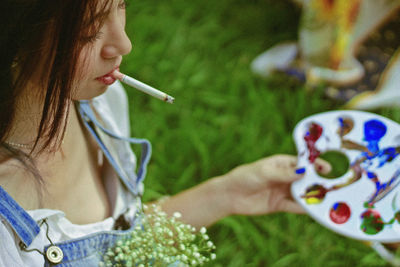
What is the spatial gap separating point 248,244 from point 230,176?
1.18 feet

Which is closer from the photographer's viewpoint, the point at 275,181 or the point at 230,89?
the point at 275,181

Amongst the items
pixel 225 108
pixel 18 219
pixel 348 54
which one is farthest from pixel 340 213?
pixel 348 54

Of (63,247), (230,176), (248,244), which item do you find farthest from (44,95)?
(248,244)

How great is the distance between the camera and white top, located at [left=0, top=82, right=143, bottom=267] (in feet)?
2.58

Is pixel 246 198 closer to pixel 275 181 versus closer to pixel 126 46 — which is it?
pixel 275 181

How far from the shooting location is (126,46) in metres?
0.76

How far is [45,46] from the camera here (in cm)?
70

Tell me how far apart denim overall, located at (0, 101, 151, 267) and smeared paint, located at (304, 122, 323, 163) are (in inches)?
14.2

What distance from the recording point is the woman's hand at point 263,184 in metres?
1.12

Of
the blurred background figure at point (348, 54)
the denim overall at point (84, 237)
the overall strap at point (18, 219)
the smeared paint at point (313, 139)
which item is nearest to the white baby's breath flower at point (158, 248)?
the denim overall at point (84, 237)

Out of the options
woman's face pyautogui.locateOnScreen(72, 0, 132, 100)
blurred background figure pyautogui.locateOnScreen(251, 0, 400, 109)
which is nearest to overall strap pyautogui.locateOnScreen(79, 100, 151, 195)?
woman's face pyautogui.locateOnScreen(72, 0, 132, 100)

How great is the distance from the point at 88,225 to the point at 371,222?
21.7 inches

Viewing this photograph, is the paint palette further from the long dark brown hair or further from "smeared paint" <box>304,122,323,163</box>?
the long dark brown hair

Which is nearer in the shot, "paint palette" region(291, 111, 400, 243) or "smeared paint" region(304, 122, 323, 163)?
"paint palette" region(291, 111, 400, 243)
